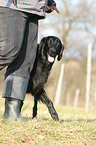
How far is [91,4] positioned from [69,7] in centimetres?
215

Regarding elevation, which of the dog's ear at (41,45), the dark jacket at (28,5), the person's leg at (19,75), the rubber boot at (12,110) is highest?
the dark jacket at (28,5)

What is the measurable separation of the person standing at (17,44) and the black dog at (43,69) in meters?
0.78

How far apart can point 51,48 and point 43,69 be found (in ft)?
1.56

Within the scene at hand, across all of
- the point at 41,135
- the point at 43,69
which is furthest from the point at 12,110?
the point at 43,69

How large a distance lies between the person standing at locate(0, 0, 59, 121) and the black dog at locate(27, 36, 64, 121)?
0.78 meters

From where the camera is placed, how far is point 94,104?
11930 mm

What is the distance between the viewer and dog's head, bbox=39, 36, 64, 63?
3861 mm

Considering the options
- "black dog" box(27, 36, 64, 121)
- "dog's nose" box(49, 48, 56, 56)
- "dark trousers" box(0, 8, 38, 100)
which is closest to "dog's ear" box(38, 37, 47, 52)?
"black dog" box(27, 36, 64, 121)

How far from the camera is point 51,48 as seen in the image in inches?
157

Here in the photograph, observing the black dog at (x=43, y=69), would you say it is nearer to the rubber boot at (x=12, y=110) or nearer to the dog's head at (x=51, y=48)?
the dog's head at (x=51, y=48)

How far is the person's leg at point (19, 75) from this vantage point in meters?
2.72

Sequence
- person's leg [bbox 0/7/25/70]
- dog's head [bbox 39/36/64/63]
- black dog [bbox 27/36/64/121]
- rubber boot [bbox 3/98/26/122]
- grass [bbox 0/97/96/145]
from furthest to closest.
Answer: dog's head [bbox 39/36/64/63] → black dog [bbox 27/36/64/121] → rubber boot [bbox 3/98/26/122] → person's leg [bbox 0/7/25/70] → grass [bbox 0/97/96/145]

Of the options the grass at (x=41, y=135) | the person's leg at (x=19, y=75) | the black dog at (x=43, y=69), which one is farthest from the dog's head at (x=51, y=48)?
the grass at (x=41, y=135)

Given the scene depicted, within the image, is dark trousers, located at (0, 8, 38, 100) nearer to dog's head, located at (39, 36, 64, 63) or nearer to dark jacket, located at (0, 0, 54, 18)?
dark jacket, located at (0, 0, 54, 18)
